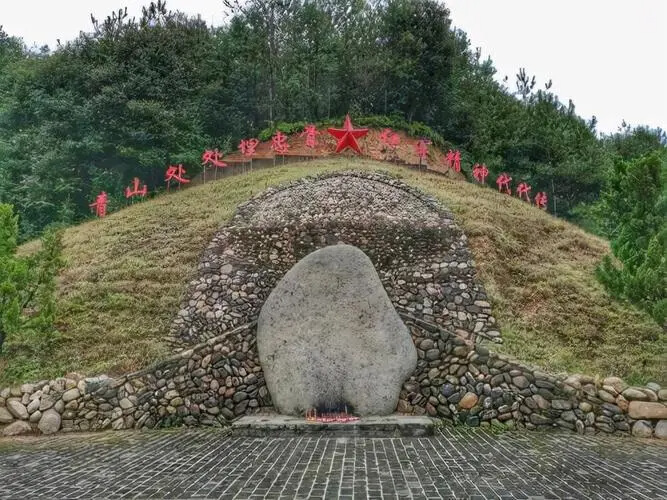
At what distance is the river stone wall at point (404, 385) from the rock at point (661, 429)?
1.2 inches

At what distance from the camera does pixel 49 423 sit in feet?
30.4

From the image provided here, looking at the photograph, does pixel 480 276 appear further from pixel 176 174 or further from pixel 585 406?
pixel 176 174

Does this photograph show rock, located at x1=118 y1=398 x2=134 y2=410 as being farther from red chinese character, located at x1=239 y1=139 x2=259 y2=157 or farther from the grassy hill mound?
red chinese character, located at x1=239 y1=139 x2=259 y2=157

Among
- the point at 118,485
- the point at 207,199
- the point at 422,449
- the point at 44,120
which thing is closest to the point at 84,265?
the point at 207,199

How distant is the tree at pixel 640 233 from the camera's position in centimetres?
917

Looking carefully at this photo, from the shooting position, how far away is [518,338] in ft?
37.0

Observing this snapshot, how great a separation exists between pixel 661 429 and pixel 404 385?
418 centimetres

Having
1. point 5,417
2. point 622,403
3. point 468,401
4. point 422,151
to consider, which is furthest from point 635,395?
point 422,151

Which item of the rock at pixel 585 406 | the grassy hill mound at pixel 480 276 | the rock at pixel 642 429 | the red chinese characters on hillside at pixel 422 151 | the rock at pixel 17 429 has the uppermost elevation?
the red chinese characters on hillside at pixel 422 151

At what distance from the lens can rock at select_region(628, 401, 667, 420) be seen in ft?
28.6

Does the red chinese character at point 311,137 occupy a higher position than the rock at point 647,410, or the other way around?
the red chinese character at point 311,137

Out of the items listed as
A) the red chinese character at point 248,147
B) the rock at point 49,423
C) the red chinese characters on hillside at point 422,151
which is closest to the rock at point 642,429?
the rock at point 49,423

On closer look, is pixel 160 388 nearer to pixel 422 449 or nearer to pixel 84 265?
pixel 422 449

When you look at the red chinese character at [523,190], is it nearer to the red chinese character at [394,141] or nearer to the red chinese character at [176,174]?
the red chinese character at [394,141]
